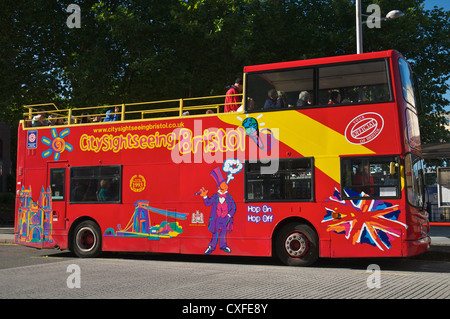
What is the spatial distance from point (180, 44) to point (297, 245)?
40.2ft

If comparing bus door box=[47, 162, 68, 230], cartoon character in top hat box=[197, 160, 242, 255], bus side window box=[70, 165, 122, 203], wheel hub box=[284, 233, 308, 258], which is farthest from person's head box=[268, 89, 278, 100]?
bus door box=[47, 162, 68, 230]

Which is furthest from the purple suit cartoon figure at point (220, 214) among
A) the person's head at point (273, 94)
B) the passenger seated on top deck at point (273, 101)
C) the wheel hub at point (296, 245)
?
the person's head at point (273, 94)

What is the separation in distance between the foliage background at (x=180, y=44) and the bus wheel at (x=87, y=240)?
8011 millimetres

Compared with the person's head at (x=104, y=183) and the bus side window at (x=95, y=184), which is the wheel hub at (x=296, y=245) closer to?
the bus side window at (x=95, y=184)

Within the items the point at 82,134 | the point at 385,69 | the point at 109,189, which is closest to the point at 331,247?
the point at 385,69

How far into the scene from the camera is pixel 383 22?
2100 cm

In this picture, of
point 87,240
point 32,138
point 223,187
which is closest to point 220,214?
point 223,187

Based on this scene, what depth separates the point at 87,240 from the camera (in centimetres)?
1365

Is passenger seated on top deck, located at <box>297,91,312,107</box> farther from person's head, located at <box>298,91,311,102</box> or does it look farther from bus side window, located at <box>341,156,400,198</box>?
bus side window, located at <box>341,156,400,198</box>

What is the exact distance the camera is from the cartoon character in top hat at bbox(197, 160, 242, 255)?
1183 centimetres

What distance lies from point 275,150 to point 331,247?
2.42 m

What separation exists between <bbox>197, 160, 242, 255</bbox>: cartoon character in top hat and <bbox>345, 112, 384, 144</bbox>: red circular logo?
8.53 ft

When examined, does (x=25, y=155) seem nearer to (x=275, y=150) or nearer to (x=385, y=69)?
(x=275, y=150)
